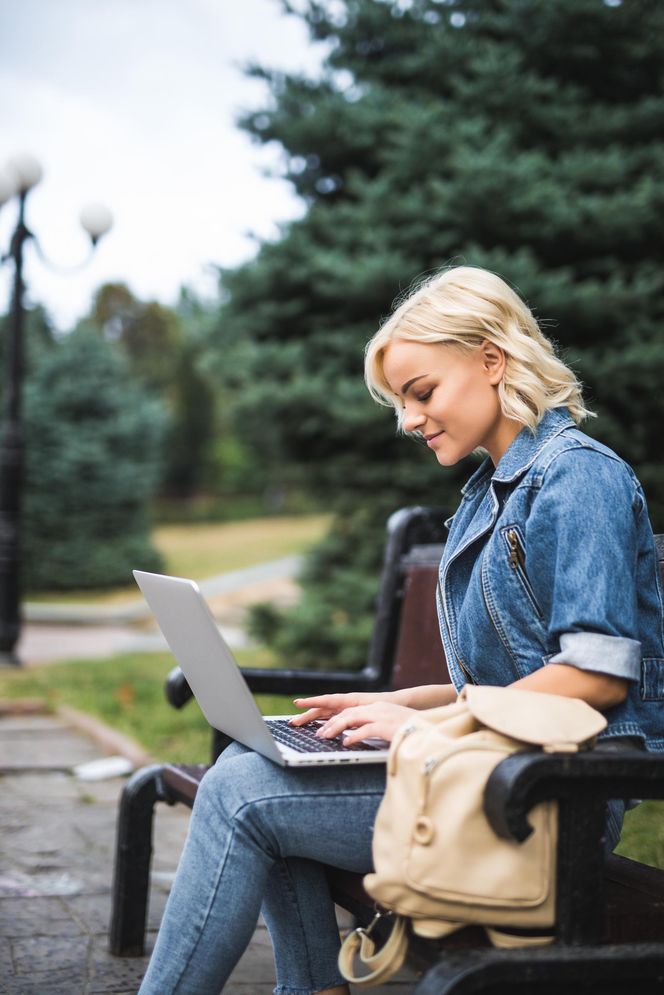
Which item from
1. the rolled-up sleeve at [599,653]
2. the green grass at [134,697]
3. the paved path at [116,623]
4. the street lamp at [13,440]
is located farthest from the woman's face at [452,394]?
the street lamp at [13,440]

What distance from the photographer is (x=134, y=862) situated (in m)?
3.00

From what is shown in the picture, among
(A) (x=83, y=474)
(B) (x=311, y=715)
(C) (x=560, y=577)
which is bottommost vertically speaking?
(B) (x=311, y=715)

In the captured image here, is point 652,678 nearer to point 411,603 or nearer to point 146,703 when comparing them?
point 411,603

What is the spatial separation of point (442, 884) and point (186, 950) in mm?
548

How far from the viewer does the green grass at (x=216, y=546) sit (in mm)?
18453

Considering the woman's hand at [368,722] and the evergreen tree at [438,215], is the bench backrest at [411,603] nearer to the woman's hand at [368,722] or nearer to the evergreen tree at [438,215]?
the woman's hand at [368,722]

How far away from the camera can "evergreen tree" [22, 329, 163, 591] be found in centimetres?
1878

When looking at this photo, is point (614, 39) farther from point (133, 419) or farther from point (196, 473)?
point (196, 473)

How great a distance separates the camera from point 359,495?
7477 millimetres

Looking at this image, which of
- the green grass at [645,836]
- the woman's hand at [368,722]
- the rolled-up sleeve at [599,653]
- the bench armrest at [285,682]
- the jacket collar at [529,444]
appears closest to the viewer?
the rolled-up sleeve at [599,653]

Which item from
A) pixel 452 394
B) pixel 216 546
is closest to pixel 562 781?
pixel 452 394

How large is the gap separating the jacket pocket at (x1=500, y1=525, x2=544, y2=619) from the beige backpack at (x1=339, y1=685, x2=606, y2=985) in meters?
0.24

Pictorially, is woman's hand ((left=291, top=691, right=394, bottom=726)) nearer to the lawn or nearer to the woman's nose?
the woman's nose

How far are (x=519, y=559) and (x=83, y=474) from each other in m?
18.1
